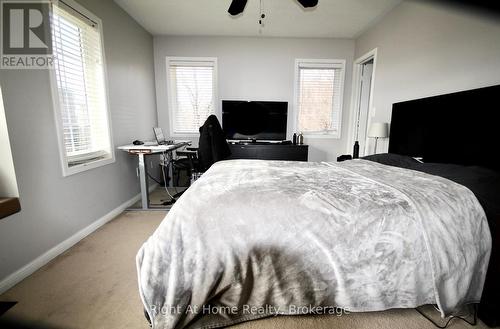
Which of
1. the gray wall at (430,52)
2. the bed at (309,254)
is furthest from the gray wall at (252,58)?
the bed at (309,254)

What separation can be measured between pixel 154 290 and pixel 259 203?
0.63 m

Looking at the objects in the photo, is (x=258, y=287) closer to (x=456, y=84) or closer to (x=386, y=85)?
(x=456, y=84)

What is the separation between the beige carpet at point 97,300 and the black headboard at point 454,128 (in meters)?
1.15

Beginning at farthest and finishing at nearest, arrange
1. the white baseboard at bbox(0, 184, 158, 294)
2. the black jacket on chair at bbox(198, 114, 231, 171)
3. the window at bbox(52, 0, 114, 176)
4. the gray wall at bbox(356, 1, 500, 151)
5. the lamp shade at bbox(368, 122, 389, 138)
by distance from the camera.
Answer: the lamp shade at bbox(368, 122, 389, 138), the black jacket on chair at bbox(198, 114, 231, 171), the window at bbox(52, 0, 114, 176), the gray wall at bbox(356, 1, 500, 151), the white baseboard at bbox(0, 184, 158, 294)

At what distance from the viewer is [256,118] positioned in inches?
149

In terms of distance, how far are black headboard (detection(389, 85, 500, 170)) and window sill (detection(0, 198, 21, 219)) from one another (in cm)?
312

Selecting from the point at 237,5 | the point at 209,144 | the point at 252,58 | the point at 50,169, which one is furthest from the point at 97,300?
the point at 252,58

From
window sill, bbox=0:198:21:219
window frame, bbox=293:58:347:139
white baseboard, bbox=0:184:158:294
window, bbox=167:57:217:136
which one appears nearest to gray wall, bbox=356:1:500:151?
window frame, bbox=293:58:347:139

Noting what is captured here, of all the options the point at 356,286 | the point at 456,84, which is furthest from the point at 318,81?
the point at 356,286

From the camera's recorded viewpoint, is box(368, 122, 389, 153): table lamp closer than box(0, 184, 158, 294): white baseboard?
No

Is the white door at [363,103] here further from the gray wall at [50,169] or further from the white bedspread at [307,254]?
the gray wall at [50,169]

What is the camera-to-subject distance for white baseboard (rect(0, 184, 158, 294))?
1.39 meters

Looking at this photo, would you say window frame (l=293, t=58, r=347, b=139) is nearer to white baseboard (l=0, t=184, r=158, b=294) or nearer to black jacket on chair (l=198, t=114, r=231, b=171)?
black jacket on chair (l=198, t=114, r=231, b=171)

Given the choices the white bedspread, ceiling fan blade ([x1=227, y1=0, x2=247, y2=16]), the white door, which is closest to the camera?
the white bedspread
